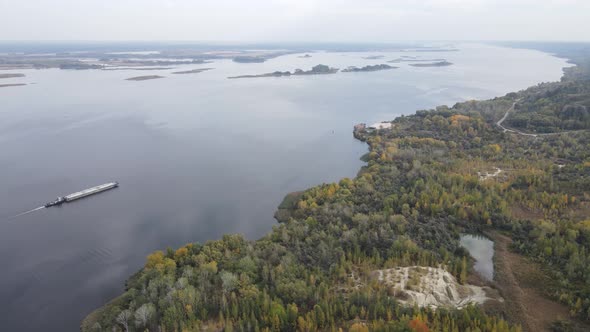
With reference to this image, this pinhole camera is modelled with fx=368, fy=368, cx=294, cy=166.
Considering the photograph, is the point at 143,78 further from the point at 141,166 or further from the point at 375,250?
A: the point at 375,250

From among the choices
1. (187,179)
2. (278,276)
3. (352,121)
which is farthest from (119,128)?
(278,276)

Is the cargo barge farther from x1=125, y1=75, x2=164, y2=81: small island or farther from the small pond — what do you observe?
x1=125, y1=75, x2=164, y2=81: small island

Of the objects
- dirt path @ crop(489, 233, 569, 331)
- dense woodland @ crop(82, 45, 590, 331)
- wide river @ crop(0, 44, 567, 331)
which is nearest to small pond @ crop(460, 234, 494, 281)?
dirt path @ crop(489, 233, 569, 331)

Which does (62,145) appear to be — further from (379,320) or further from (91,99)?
(379,320)

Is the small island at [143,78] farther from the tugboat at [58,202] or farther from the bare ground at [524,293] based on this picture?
the bare ground at [524,293]

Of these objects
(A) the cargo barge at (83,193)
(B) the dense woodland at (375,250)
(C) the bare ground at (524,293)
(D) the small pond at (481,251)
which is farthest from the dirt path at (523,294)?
(A) the cargo barge at (83,193)

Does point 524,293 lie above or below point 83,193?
below

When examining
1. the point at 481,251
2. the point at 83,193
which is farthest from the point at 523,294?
the point at 83,193
